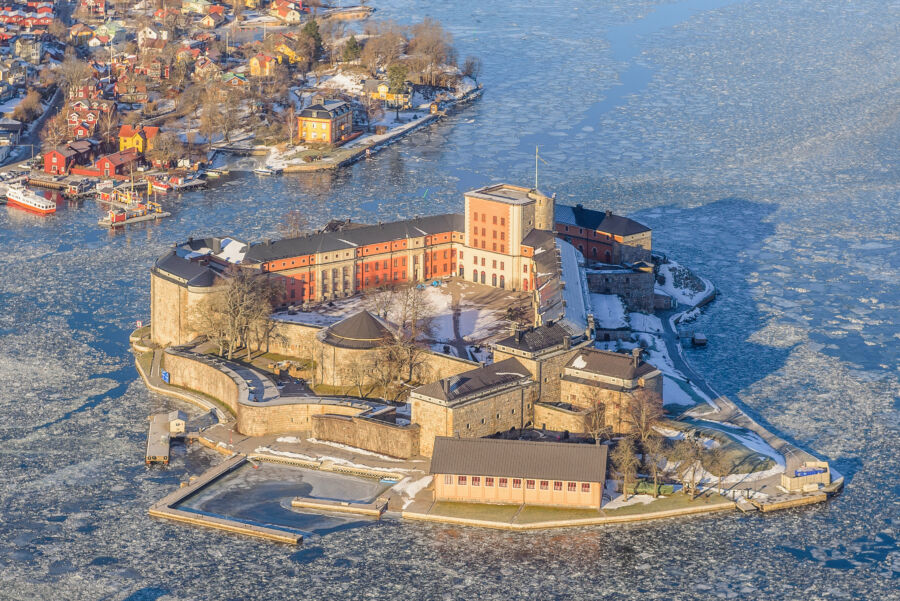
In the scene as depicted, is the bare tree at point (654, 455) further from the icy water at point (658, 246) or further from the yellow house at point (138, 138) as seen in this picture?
the yellow house at point (138, 138)

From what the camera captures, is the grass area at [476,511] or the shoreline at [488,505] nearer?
the shoreline at [488,505]

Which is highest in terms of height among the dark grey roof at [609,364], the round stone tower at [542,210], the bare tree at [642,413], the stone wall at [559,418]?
the round stone tower at [542,210]

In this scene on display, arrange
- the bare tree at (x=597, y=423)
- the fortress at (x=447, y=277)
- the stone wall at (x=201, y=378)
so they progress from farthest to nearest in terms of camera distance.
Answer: the stone wall at (x=201, y=378) → the fortress at (x=447, y=277) → the bare tree at (x=597, y=423)

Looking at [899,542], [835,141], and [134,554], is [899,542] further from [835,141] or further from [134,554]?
[835,141]

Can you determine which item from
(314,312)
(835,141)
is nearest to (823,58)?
(835,141)

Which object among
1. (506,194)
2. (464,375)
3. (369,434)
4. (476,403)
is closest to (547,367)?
(464,375)

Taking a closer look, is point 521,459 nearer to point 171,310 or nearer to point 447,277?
point 171,310

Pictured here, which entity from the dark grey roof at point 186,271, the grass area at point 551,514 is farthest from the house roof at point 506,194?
the grass area at point 551,514

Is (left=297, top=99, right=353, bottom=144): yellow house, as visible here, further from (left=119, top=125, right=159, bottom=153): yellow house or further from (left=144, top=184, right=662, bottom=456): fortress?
(left=144, top=184, right=662, bottom=456): fortress
